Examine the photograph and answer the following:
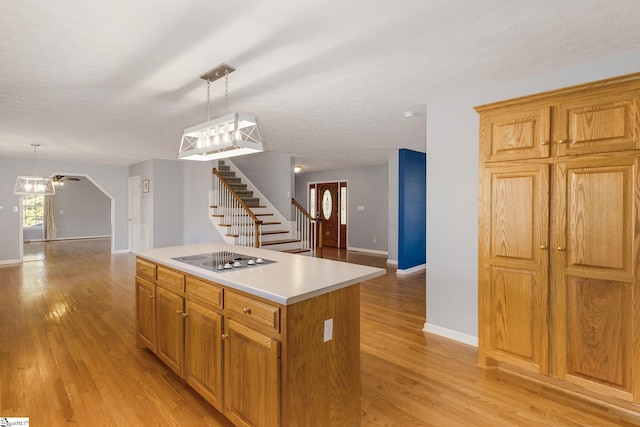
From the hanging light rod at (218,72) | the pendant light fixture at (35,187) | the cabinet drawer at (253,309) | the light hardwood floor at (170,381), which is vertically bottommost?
the light hardwood floor at (170,381)

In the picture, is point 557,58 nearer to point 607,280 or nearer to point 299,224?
point 607,280

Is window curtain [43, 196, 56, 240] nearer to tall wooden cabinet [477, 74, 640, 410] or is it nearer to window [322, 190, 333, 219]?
window [322, 190, 333, 219]

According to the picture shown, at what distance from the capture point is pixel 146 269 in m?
2.84

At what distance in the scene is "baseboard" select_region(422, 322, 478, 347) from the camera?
3.12m

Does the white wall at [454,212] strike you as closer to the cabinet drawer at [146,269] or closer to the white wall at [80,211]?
the cabinet drawer at [146,269]

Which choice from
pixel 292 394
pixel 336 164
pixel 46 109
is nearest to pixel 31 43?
Answer: pixel 46 109

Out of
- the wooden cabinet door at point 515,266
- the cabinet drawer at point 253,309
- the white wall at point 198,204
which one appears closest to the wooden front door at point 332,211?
the white wall at point 198,204

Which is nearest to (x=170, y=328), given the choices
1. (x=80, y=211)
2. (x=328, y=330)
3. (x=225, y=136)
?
(x=328, y=330)

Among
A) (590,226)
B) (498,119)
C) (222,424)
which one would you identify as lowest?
(222,424)

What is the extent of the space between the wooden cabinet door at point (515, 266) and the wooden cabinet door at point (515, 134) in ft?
0.35

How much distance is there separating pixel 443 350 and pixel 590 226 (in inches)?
61.7

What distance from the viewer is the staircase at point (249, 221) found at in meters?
6.16

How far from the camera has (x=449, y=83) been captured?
2896 millimetres

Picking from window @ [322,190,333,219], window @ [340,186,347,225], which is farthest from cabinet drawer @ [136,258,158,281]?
window @ [322,190,333,219]
